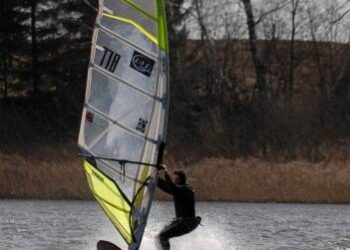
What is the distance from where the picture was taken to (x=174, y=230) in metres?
13.0

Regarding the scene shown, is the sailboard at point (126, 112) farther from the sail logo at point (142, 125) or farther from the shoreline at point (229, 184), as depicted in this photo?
the shoreline at point (229, 184)

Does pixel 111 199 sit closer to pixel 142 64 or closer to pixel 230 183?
pixel 142 64

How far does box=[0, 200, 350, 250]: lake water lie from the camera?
16.4 m

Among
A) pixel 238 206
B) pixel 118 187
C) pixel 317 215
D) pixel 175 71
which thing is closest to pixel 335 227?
pixel 317 215

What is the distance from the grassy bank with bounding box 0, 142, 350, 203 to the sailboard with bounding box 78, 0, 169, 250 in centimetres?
1186

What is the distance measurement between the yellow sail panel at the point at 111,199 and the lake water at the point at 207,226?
2.35 ft

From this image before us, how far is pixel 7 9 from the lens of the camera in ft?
128

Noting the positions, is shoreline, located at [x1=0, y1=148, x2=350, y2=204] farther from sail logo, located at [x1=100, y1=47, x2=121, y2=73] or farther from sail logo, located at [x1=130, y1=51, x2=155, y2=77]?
sail logo, located at [x1=130, y1=51, x2=155, y2=77]

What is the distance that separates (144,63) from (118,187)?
1.44 meters

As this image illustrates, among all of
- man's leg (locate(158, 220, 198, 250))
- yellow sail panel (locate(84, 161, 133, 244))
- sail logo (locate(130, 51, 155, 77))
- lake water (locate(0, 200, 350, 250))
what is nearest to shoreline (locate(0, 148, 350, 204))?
lake water (locate(0, 200, 350, 250))

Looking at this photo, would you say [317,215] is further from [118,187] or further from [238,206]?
[118,187]

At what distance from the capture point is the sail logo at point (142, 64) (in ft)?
41.1

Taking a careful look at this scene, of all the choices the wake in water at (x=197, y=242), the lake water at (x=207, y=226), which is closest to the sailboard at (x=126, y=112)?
the lake water at (x=207, y=226)

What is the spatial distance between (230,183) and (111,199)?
11994 millimetres
